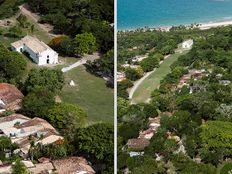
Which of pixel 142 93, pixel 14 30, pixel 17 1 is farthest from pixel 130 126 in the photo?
pixel 17 1

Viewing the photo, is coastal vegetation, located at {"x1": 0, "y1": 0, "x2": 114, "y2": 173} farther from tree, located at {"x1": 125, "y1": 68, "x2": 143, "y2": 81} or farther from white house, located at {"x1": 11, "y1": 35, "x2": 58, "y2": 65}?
tree, located at {"x1": 125, "y1": 68, "x2": 143, "y2": 81}

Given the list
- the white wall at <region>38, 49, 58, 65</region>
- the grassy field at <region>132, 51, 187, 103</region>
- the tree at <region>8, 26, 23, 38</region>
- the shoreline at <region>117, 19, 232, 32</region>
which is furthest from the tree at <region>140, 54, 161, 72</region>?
the tree at <region>8, 26, 23, 38</region>

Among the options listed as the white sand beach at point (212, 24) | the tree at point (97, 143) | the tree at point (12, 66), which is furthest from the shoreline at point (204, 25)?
the tree at point (12, 66)

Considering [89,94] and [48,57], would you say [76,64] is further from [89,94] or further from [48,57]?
[89,94]

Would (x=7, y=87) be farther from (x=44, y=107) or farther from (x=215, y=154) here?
(x=215, y=154)

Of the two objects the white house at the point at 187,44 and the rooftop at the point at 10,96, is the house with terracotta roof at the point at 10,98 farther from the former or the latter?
the white house at the point at 187,44

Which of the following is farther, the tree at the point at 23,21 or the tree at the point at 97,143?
the tree at the point at 23,21
